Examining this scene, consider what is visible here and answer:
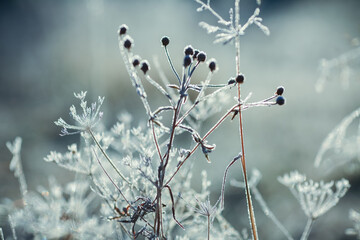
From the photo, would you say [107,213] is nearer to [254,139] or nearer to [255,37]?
[254,139]

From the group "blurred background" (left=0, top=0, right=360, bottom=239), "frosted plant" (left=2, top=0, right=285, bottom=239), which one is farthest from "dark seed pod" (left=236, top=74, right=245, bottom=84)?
"blurred background" (left=0, top=0, right=360, bottom=239)

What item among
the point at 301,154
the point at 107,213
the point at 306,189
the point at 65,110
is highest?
the point at 65,110

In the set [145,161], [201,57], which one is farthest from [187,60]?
[145,161]

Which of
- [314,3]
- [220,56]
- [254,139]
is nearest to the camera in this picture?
[254,139]

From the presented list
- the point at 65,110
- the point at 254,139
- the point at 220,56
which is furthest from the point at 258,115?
the point at 65,110

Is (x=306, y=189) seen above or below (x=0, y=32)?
below

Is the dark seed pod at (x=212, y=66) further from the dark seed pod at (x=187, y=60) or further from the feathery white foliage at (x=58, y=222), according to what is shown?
the feathery white foliage at (x=58, y=222)

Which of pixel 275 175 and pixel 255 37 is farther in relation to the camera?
pixel 255 37

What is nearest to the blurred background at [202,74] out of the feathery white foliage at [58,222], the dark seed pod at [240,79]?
the dark seed pod at [240,79]
